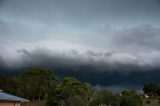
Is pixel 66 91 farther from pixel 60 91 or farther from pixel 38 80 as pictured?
pixel 38 80

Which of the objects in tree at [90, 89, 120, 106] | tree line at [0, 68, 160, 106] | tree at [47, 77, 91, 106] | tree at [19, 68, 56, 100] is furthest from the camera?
tree at [19, 68, 56, 100]

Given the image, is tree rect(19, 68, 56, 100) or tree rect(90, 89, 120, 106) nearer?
tree rect(90, 89, 120, 106)

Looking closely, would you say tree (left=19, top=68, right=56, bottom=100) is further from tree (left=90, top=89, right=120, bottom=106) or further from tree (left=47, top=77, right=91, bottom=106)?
tree (left=90, top=89, right=120, bottom=106)

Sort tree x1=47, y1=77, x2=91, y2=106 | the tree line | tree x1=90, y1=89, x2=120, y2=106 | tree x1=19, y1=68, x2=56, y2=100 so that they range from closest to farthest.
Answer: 1. the tree line
2. tree x1=90, y1=89, x2=120, y2=106
3. tree x1=47, y1=77, x2=91, y2=106
4. tree x1=19, y1=68, x2=56, y2=100

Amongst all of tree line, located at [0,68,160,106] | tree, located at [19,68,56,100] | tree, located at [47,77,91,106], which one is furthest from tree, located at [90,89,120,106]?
tree, located at [19,68,56,100]

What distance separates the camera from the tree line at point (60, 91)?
273ft

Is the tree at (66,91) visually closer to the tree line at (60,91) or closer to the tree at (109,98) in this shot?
the tree line at (60,91)

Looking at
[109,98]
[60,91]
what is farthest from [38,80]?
[109,98]

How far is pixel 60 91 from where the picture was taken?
9519cm

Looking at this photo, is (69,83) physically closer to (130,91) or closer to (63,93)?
(63,93)

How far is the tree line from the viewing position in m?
83.2

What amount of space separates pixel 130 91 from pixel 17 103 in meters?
73.0

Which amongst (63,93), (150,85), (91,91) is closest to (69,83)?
(63,93)

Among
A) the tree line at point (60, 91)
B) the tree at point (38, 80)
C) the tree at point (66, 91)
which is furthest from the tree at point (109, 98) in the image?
the tree at point (38, 80)
